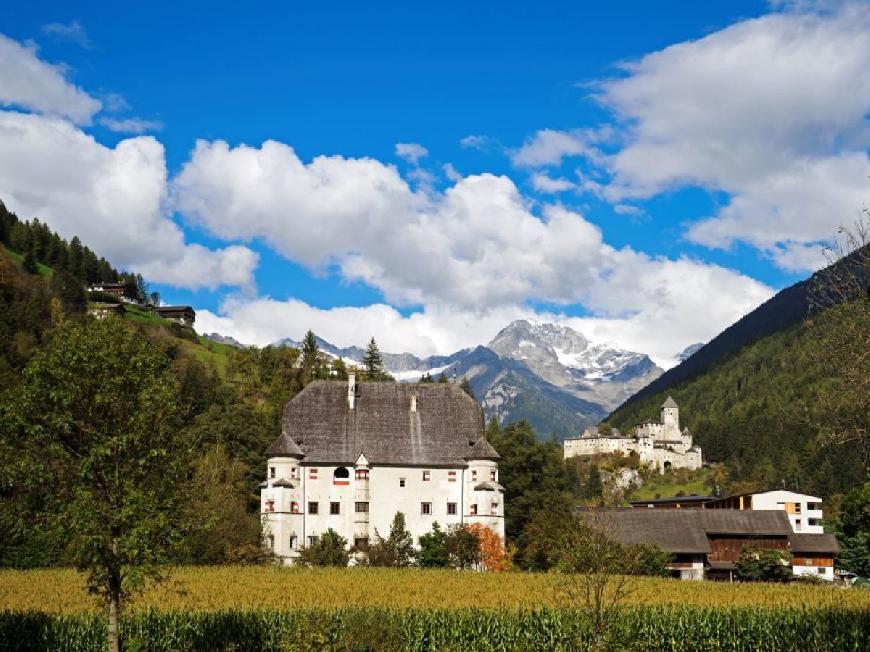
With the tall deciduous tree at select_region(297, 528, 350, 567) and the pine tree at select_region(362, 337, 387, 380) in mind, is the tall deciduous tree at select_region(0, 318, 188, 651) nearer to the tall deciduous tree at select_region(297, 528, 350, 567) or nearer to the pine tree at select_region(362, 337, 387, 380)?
the tall deciduous tree at select_region(297, 528, 350, 567)

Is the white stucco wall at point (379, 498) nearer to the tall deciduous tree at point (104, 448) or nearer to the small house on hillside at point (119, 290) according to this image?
the tall deciduous tree at point (104, 448)

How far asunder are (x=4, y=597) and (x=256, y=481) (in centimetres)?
4461

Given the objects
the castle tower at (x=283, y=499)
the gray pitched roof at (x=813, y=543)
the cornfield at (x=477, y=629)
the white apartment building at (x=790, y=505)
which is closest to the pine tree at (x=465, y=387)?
the castle tower at (x=283, y=499)

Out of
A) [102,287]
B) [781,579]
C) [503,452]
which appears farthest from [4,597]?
[102,287]

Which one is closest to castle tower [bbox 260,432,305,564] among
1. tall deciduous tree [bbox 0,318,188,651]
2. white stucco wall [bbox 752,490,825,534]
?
tall deciduous tree [bbox 0,318,188,651]

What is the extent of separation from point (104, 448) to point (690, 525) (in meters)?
67.0

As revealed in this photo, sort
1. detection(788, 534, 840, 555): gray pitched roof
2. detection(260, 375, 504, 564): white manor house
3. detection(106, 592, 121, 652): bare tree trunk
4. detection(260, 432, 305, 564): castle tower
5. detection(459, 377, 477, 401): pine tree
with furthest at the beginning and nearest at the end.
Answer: detection(459, 377, 477, 401): pine tree → detection(788, 534, 840, 555): gray pitched roof → detection(260, 375, 504, 564): white manor house → detection(260, 432, 305, 564): castle tower → detection(106, 592, 121, 652): bare tree trunk

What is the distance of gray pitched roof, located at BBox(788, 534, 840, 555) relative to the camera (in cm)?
8794

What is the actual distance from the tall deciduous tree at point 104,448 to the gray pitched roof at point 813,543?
73.4m

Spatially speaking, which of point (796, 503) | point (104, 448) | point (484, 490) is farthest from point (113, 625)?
point (796, 503)

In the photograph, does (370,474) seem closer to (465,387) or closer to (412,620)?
(465,387)

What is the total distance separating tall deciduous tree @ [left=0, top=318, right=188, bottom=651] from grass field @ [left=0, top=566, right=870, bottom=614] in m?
9.55

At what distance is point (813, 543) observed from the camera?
292ft

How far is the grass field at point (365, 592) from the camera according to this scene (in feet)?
140
